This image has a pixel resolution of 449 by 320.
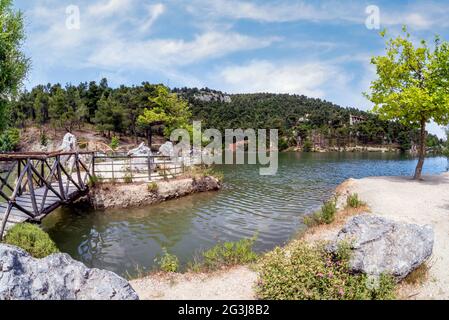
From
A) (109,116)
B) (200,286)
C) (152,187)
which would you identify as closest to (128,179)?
(152,187)

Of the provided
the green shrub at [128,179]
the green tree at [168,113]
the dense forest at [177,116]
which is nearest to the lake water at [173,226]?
the green shrub at [128,179]

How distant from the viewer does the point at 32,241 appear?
824 cm

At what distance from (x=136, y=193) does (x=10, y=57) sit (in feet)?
29.6

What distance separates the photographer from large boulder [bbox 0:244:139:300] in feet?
15.5

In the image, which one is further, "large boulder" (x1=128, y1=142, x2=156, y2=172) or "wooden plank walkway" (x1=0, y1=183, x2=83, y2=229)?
"large boulder" (x1=128, y1=142, x2=156, y2=172)

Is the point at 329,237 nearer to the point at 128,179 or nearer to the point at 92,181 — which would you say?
the point at 128,179

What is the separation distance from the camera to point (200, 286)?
714 cm

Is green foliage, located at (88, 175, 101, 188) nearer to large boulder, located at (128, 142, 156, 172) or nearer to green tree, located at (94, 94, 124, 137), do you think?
large boulder, located at (128, 142, 156, 172)

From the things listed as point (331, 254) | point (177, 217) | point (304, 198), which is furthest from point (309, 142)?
point (331, 254)

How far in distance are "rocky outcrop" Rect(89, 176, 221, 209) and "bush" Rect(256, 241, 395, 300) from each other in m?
12.3

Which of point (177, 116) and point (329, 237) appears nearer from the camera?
point (329, 237)

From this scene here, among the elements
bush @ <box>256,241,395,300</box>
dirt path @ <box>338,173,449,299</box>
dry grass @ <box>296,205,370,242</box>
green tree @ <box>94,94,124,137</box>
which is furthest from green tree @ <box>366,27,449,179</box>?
green tree @ <box>94,94,124,137</box>
